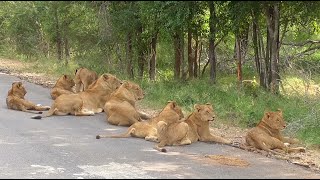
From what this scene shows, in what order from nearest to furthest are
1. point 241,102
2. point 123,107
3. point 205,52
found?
point 123,107 < point 241,102 < point 205,52

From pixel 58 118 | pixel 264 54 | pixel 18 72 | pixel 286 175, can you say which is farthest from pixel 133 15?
pixel 286 175

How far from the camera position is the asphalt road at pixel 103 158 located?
27.3 feet

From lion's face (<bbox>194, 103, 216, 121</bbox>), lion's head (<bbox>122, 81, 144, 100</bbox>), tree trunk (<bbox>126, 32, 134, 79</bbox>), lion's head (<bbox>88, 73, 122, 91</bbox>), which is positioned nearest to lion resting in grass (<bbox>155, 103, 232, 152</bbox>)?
lion's face (<bbox>194, 103, 216, 121</bbox>)

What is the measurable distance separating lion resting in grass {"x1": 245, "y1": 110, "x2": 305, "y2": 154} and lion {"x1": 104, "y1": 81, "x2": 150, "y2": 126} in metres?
3.05

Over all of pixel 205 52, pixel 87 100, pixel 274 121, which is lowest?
pixel 274 121

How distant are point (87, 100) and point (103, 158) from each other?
185 inches

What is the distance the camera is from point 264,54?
782 inches

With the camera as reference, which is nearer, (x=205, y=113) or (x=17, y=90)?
(x=205, y=113)

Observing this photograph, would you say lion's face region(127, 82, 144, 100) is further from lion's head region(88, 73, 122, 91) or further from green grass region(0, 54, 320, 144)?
green grass region(0, 54, 320, 144)

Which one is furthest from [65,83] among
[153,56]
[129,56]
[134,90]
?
[129,56]

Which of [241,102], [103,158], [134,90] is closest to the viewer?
[103,158]

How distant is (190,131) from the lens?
11.0 m

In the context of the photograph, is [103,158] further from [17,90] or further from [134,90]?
[17,90]

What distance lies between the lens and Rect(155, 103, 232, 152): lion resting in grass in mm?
10516
